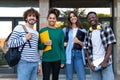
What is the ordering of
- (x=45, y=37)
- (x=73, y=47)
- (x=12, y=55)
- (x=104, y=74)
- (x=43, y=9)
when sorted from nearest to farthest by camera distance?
1. (x=12, y=55)
2. (x=104, y=74)
3. (x=45, y=37)
4. (x=73, y=47)
5. (x=43, y=9)

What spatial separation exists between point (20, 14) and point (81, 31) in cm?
597

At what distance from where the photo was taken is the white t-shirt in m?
5.12

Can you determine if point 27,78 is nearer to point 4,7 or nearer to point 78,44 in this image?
point 78,44

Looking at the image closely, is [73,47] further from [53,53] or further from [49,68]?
[49,68]

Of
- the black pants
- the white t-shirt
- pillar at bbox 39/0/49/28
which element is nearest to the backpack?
the black pants

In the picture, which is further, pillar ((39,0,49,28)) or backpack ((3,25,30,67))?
pillar ((39,0,49,28))

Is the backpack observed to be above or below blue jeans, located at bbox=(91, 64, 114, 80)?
above

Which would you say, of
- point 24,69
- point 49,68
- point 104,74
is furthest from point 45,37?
point 104,74

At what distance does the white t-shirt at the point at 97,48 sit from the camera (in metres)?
5.12

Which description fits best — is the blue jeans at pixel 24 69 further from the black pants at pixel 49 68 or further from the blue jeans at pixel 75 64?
the blue jeans at pixel 75 64

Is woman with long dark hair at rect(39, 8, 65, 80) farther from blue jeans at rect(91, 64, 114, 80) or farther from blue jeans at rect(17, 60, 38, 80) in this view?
blue jeans at rect(91, 64, 114, 80)

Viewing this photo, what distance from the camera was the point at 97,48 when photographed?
512cm

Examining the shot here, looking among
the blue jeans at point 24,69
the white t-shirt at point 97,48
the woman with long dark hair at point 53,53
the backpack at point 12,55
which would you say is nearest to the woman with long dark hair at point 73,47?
the woman with long dark hair at point 53,53

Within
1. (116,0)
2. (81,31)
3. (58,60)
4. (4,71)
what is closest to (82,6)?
(116,0)
